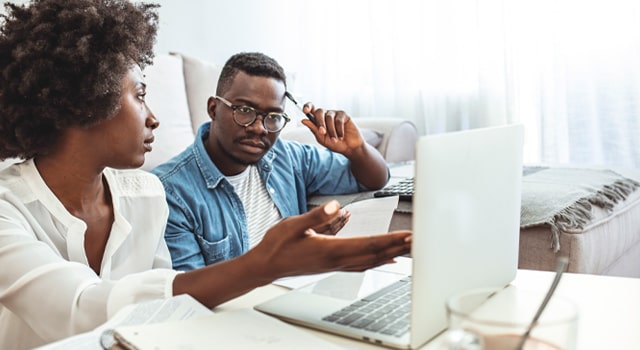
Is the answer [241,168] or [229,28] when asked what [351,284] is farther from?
[229,28]

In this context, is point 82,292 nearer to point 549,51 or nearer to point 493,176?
point 493,176

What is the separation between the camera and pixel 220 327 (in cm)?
66

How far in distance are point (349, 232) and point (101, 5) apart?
520 mm

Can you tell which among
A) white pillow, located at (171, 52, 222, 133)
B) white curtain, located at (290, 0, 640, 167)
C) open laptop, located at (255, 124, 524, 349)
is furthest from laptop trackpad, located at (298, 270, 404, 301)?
white curtain, located at (290, 0, 640, 167)

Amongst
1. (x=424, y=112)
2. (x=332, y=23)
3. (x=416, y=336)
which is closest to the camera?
(x=416, y=336)

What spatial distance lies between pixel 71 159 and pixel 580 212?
1032mm

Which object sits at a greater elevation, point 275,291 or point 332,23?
point 332,23

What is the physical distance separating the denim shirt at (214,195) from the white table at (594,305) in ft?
1.55

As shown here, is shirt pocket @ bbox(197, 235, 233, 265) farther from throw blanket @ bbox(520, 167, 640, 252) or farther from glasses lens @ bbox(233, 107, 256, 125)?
throw blanket @ bbox(520, 167, 640, 252)

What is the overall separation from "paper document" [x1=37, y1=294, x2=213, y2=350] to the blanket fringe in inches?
35.2

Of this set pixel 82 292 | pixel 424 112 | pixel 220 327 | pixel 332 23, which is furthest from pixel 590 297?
pixel 332 23

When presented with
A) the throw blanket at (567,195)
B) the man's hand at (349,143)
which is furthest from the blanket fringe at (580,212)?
the man's hand at (349,143)

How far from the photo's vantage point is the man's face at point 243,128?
4.65 feet

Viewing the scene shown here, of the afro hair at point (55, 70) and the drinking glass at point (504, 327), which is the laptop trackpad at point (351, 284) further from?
the afro hair at point (55, 70)
